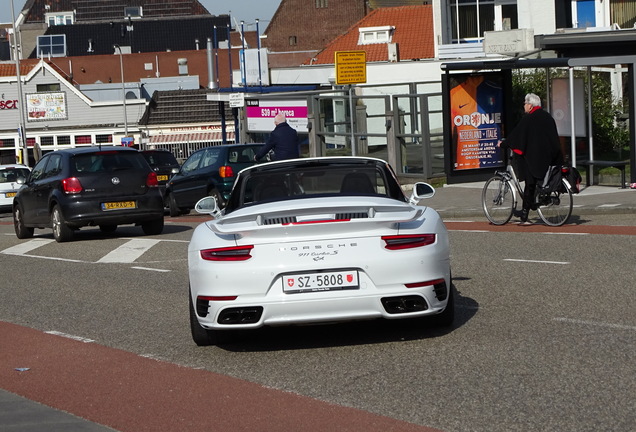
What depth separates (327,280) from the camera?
A: 7.91 meters

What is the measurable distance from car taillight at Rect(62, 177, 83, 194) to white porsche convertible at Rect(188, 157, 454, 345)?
1159cm

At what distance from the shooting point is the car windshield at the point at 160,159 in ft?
106

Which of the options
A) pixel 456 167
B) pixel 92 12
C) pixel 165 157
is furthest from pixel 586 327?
pixel 92 12

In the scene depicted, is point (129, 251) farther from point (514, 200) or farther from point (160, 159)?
point (160, 159)

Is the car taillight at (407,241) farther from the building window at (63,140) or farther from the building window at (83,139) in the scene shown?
the building window at (83,139)

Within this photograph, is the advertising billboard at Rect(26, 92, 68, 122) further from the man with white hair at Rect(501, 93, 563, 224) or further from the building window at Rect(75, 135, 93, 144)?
the man with white hair at Rect(501, 93, 563, 224)

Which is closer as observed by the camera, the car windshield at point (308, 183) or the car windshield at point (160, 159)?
the car windshield at point (308, 183)

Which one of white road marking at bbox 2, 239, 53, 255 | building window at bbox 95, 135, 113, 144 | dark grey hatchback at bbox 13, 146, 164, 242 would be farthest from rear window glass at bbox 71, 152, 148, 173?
building window at bbox 95, 135, 113, 144

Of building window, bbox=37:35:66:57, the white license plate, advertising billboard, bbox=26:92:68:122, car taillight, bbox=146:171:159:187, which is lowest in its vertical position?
the white license plate

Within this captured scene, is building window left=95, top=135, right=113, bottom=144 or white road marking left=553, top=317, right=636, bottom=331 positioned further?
building window left=95, top=135, right=113, bottom=144

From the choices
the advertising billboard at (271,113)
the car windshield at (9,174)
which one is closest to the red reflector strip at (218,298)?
the advertising billboard at (271,113)

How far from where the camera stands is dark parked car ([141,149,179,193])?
32094 millimetres

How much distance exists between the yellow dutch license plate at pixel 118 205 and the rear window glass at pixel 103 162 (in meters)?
0.60

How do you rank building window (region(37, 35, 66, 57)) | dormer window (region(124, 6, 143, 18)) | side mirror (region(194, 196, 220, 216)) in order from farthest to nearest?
dormer window (region(124, 6, 143, 18)), building window (region(37, 35, 66, 57)), side mirror (region(194, 196, 220, 216))
